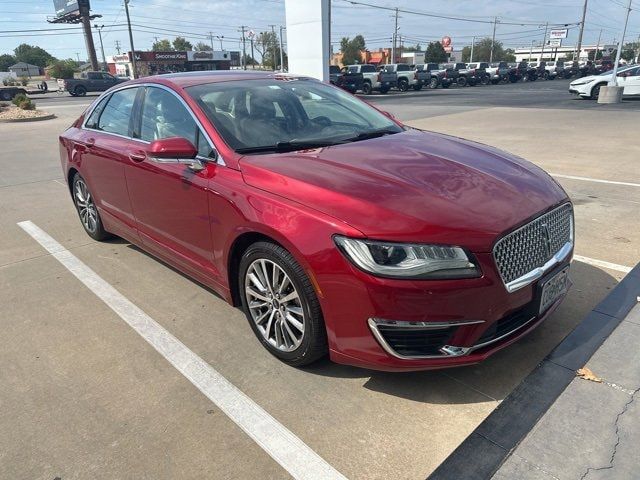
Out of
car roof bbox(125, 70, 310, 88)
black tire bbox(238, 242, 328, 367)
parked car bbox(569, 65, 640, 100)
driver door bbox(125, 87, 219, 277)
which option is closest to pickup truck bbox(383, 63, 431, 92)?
parked car bbox(569, 65, 640, 100)

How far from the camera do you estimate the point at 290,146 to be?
10.4 feet

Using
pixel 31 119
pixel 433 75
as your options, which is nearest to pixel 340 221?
pixel 31 119

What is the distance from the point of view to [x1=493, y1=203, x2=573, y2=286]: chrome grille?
2408 mm

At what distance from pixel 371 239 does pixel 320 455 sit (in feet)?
3.32

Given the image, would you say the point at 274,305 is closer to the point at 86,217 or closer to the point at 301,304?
the point at 301,304

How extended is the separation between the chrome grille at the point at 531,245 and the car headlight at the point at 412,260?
193 mm

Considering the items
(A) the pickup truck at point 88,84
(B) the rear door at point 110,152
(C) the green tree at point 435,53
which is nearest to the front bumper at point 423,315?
(B) the rear door at point 110,152

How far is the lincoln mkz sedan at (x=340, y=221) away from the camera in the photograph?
2.30 m

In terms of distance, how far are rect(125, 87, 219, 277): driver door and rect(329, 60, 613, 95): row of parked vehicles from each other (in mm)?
26713

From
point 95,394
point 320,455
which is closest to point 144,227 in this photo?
point 95,394

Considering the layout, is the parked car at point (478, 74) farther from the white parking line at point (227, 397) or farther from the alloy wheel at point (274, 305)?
the alloy wheel at point (274, 305)

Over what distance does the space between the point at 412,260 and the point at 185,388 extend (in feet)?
4.83

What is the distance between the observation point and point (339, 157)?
9.80ft

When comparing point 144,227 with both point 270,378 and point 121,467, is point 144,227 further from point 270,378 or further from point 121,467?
point 121,467
